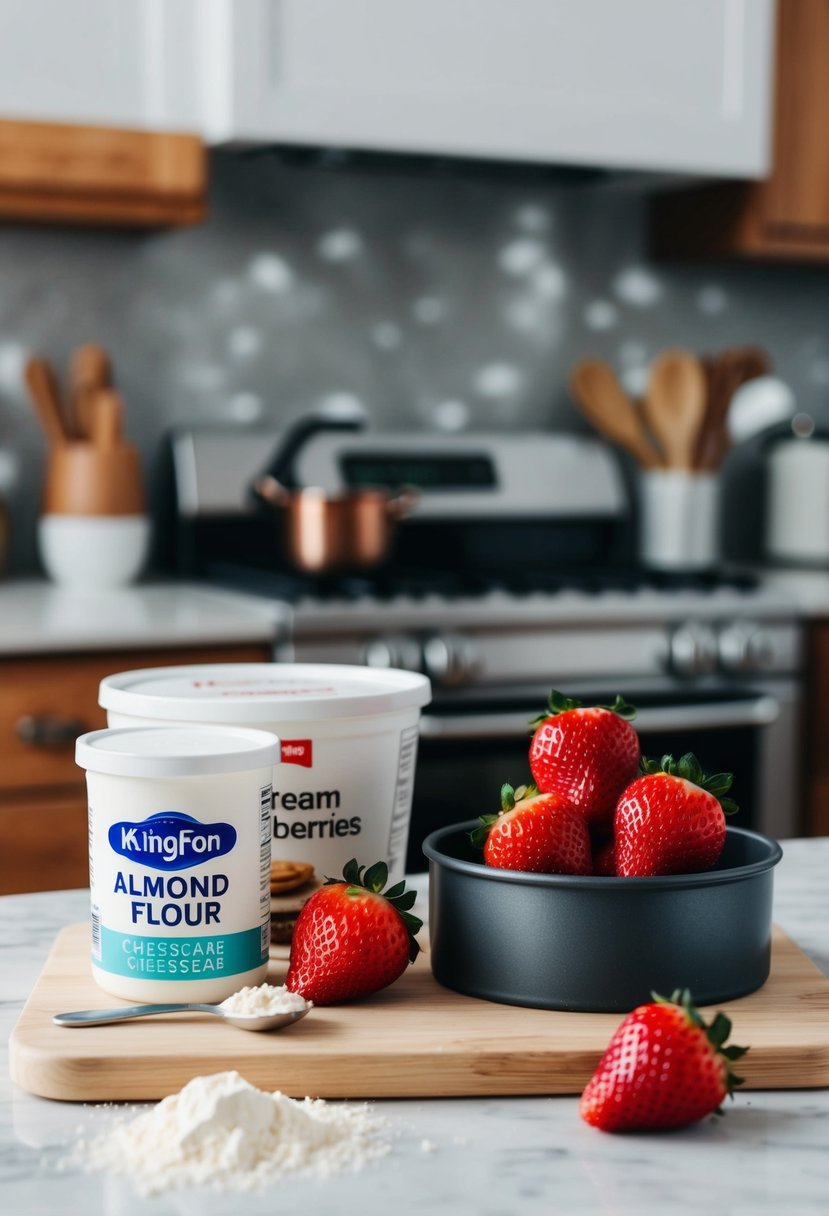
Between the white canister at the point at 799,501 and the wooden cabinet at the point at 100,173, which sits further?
the white canister at the point at 799,501

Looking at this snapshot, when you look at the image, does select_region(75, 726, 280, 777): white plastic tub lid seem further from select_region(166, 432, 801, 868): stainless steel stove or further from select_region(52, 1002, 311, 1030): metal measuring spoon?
select_region(166, 432, 801, 868): stainless steel stove

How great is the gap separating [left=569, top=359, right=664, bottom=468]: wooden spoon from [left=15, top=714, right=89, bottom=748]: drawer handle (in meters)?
1.31

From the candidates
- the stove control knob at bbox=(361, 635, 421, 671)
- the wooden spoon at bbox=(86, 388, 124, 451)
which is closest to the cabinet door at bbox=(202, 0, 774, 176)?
the wooden spoon at bbox=(86, 388, 124, 451)

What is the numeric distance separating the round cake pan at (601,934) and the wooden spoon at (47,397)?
1.87 metres

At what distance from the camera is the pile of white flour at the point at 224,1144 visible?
1.93 feet

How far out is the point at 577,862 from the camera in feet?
2.48

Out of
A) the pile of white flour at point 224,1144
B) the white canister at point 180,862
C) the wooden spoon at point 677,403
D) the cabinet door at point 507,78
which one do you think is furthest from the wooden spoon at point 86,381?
the pile of white flour at point 224,1144

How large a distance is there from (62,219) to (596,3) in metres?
0.98

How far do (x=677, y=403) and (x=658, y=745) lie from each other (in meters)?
0.81

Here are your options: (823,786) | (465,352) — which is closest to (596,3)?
(465,352)

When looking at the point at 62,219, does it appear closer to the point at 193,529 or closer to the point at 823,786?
the point at 193,529

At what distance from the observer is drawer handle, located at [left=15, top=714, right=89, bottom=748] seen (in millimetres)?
1987

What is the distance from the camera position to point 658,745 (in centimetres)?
232

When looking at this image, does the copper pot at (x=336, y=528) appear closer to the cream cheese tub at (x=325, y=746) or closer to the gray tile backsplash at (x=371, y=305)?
the gray tile backsplash at (x=371, y=305)
